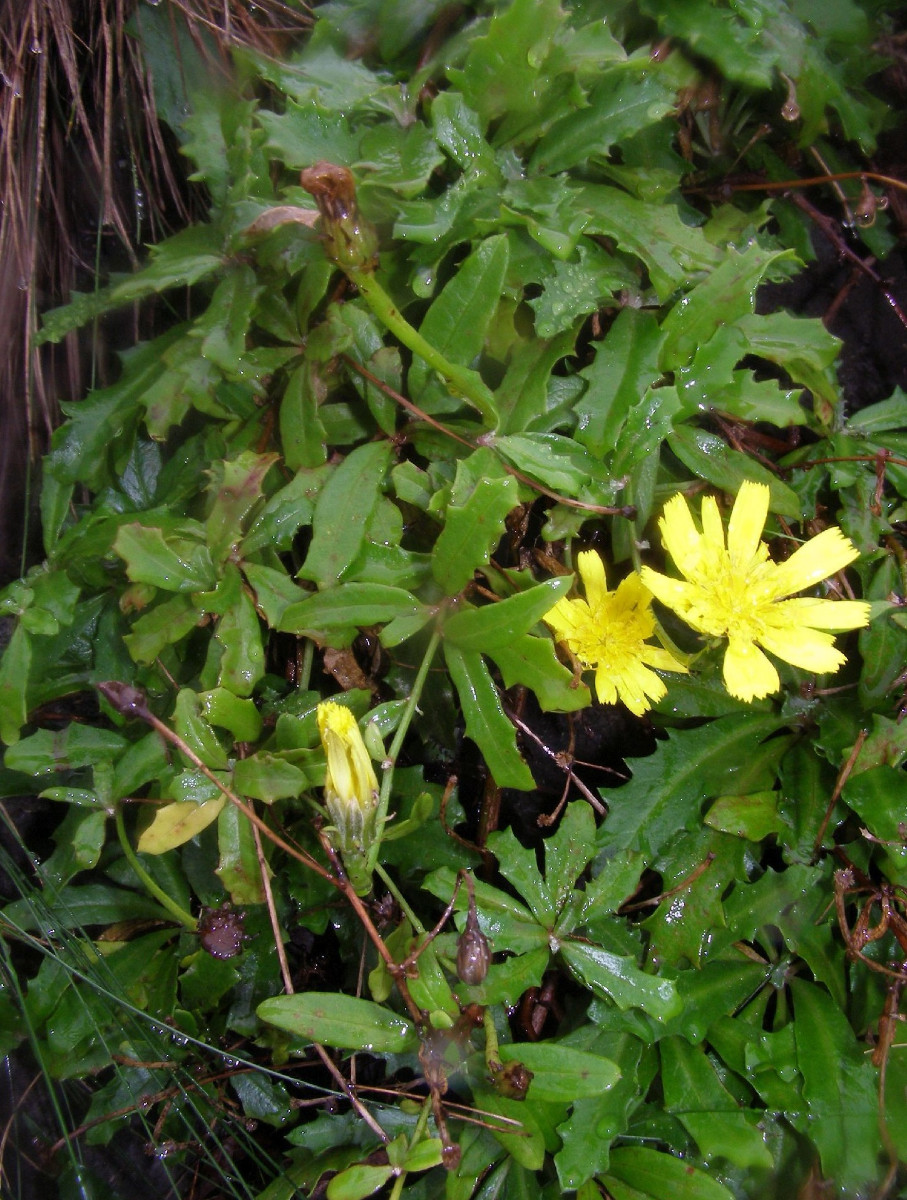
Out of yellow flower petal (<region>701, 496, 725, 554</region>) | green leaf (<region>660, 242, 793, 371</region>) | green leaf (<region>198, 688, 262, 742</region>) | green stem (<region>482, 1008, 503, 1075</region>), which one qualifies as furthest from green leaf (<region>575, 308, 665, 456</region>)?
green stem (<region>482, 1008, 503, 1075</region>)

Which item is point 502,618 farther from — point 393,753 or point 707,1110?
point 707,1110

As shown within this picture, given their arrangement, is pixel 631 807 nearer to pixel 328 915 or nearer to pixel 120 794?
pixel 328 915

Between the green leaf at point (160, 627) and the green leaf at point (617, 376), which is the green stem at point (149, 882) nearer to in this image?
the green leaf at point (160, 627)

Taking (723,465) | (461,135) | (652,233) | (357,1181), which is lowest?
(357,1181)

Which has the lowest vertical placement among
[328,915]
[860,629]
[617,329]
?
[328,915]

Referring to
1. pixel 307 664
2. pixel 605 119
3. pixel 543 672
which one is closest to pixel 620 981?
pixel 543 672

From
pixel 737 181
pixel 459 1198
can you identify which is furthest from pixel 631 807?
pixel 737 181

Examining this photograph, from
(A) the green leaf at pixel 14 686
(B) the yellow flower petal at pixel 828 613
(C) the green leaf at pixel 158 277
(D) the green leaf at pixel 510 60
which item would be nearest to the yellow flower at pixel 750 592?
(B) the yellow flower petal at pixel 828 613
